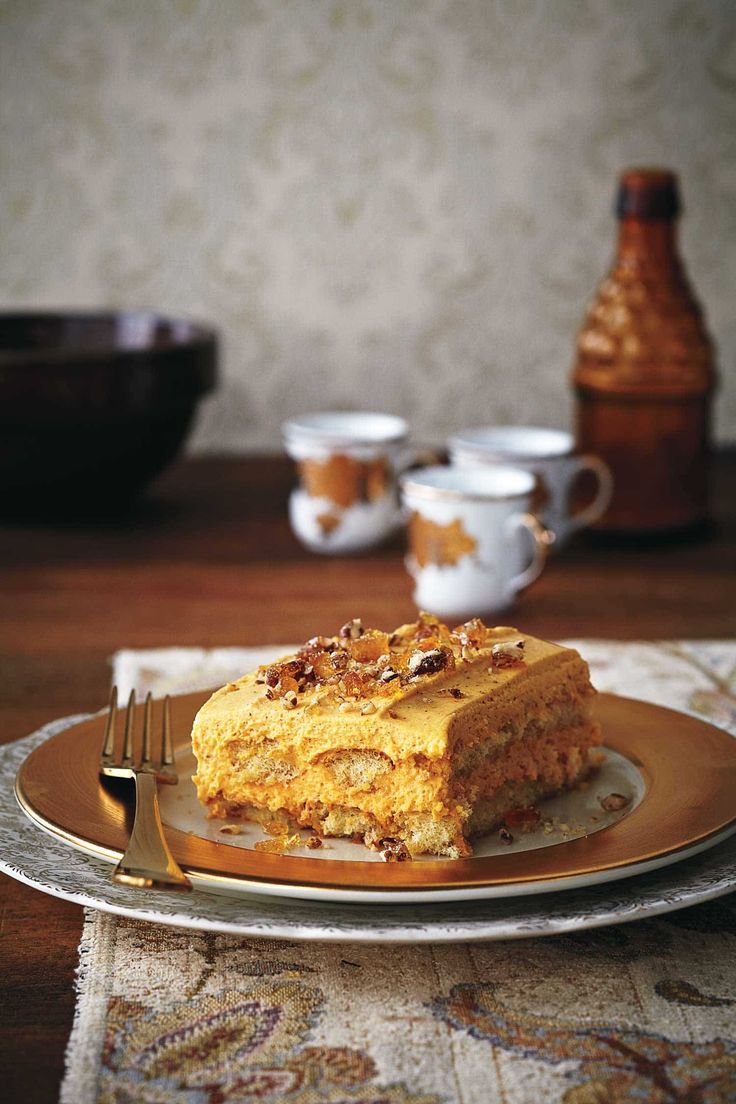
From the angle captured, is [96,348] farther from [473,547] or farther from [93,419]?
[473,547]

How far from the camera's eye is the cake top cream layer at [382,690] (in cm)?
68

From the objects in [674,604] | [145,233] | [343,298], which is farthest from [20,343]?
[674,604]

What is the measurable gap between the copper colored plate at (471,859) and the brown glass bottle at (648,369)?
68 cm

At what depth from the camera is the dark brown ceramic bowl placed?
1.45 meters

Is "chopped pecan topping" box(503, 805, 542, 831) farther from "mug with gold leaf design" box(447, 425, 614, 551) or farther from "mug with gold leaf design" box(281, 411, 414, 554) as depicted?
"mug with gold leaf design" box(281, 411, 414, 554)

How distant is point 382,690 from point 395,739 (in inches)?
1.4

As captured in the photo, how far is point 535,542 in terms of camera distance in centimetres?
131

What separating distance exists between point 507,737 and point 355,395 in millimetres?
1312

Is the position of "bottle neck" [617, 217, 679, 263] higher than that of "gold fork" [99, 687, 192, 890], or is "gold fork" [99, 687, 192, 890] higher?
"bottle neck" [617, 217, 679, 263]

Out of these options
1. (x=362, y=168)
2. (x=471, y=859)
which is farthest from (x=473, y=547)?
(x=362, y=168)

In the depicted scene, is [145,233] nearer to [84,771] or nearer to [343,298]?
[343,298]

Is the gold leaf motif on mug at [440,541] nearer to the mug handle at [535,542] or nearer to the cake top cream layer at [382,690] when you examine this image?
the mug handle at [535,542]

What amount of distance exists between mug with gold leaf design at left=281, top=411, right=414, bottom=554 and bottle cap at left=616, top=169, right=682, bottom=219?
1.16 ft

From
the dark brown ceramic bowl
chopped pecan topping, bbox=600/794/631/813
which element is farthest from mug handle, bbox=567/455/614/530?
chopped pecan topping, bbox=600/794/631/813
